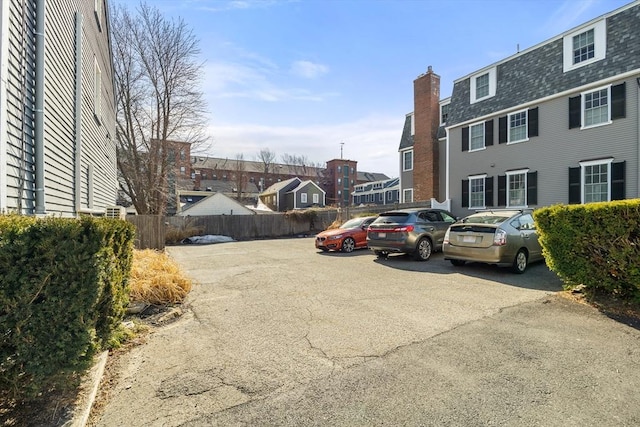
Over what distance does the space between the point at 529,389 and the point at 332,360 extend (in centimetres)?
180

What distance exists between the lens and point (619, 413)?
8.54 ft

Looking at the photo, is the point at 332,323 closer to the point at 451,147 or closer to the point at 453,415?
the point at 453,415

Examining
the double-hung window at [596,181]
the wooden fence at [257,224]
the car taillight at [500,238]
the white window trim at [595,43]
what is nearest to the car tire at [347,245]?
the car taillight at [500,238]

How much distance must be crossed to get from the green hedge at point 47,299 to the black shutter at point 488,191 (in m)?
17.6

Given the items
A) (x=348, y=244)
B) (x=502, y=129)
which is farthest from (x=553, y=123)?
(x=348, y=244)

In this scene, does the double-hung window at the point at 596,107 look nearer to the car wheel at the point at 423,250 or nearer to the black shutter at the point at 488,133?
the black shutter at the point at 488,133

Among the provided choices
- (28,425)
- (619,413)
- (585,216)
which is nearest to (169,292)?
(28,425)

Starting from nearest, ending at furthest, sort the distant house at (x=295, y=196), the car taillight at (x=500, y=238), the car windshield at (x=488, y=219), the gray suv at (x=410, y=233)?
1. the car taillight at (x=500, y=238)
2. the car windshield at (x=488, y=219)
3. the gray suv at (x=410, y=233)
4. the distant house at (x=295, y=196)

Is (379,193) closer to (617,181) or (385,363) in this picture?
(617,181)

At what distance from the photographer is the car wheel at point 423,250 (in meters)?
9.95

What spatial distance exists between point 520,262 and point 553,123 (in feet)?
32.3

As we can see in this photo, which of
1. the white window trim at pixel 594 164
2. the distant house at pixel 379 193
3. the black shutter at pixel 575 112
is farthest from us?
the distant house at pixel 379 193

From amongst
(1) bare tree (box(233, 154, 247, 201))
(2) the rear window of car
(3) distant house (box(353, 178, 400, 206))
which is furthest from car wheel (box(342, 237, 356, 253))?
(1) bare tree (box(233, 154, 247, 201))

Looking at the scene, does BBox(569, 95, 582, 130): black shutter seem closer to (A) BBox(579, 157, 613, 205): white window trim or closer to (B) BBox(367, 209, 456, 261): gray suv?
(A) BBox(579, 157, 613, 205): white window trim
